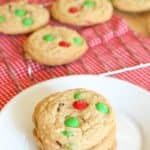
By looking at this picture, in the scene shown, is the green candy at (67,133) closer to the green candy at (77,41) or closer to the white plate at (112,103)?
the white plate at (112,103)

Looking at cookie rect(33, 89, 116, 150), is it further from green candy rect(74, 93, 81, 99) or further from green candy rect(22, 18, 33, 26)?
green candy rect(22, 18, 33, 26)

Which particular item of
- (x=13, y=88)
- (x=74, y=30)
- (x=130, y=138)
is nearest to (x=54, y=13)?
(x=74, y=30)

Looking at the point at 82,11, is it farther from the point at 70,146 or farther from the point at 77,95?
the point at 70,146

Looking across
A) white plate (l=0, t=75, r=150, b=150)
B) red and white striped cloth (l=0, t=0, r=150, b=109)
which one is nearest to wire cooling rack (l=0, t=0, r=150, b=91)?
red and white striped cloth (l=0, t=0, r=150, b=109)

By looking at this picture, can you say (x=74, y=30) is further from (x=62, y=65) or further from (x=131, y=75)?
(x=131, y=75)

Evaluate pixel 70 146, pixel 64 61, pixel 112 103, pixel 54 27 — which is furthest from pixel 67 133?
pixel 54 27

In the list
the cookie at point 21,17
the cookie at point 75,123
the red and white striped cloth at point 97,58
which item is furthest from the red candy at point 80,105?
the cookie at point 21,17

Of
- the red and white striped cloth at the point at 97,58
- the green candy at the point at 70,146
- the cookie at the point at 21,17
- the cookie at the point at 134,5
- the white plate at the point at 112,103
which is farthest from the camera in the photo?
the cookie at the point at 134,5
